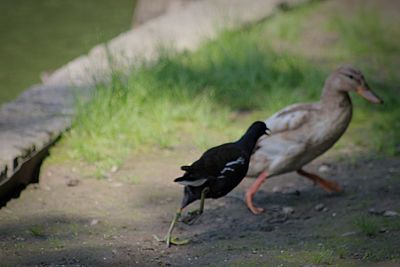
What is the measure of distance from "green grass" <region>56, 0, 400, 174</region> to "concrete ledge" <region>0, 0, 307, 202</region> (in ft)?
0.69

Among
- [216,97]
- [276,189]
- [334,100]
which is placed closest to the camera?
[334,100]

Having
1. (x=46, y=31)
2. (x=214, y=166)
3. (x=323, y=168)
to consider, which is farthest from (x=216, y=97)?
(x=46, y=31)

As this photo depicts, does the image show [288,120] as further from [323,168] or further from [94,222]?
[94,222]

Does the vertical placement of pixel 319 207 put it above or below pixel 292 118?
below

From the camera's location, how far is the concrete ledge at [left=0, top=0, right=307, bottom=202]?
6.53m

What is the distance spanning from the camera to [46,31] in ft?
41.7

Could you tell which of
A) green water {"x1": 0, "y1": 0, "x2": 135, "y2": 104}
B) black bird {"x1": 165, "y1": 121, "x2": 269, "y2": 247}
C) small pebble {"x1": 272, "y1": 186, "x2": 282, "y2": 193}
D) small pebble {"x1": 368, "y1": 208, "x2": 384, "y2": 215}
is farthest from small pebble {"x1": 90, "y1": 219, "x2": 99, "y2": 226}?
green water {"x1": 0, "y1": 0, "x2": 135, "y2": 104}

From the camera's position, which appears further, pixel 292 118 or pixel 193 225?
pixel 292 118

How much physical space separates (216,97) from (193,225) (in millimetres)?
2648

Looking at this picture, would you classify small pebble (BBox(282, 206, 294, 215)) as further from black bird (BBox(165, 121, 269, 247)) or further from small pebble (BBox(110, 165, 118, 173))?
small pebble (BBox(110, 165, 118, 173))

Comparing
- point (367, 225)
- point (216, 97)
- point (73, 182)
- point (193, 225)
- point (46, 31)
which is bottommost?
point (367, 225)

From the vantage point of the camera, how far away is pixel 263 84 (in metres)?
8.56

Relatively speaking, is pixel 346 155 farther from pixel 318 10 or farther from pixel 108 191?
pixel 318 10

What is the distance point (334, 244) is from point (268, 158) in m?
1.15
